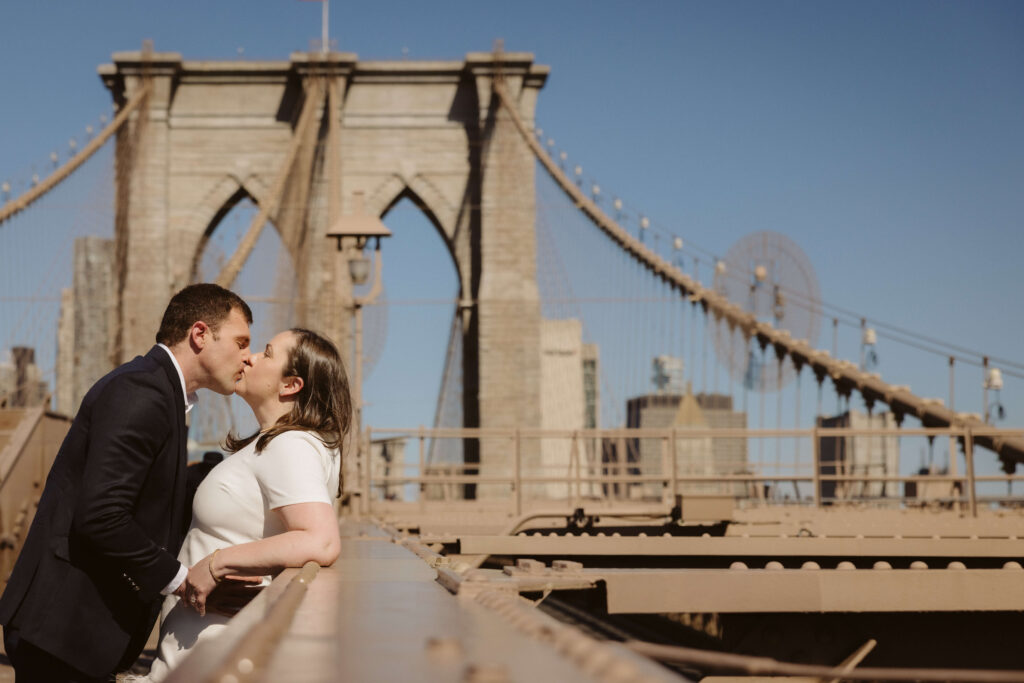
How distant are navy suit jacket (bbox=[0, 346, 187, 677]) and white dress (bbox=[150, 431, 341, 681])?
0.26ft

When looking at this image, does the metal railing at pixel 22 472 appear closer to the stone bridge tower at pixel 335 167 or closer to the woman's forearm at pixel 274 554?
the woman's forearm at pixel 274 554

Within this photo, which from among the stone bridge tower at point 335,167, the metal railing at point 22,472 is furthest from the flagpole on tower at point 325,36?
the metal railing at point 22,472

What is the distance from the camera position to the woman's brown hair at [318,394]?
8.45ft

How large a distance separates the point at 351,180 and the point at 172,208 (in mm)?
3754

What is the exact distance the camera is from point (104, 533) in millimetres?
2416

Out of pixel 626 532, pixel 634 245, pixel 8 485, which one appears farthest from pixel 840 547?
pixel 634 245

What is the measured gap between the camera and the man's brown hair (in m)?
2.68

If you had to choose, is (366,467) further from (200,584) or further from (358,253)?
(200,584)

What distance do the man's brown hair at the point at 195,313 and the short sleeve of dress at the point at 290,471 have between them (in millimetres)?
362

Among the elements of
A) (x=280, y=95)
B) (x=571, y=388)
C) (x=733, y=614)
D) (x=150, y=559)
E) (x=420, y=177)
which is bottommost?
(x=733, y=614)

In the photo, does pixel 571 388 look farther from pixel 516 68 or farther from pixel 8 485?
pixel 8 485

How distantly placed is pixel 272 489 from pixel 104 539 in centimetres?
35

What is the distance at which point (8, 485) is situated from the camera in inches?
339

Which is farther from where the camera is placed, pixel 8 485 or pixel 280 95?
pixel 280 95
